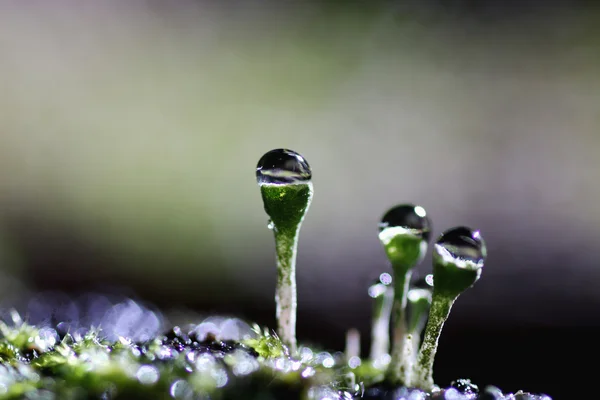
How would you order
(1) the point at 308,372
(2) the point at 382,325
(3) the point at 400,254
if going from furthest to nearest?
1. (2) the point at 382,325
2. (3) the point at 400,254
3. (1) the point at 308,372

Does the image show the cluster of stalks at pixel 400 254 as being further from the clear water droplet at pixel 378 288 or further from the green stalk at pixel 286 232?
the clear water droplet at pixel 378 288

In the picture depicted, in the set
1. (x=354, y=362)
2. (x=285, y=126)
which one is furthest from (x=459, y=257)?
(x=285, y=126)

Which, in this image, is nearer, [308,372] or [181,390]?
[181,390]

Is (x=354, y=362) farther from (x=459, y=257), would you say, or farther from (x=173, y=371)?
(x=173, y=371)

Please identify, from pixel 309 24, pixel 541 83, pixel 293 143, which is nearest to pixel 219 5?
pixel 309 24

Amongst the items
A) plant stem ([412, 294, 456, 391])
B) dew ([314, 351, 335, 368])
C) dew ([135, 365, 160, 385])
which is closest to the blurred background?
dew ([314, 351, 335, 368])

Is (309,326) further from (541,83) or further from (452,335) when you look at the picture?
(541,83)

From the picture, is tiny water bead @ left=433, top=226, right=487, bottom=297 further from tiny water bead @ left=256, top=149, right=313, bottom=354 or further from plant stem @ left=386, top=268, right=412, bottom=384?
tiny water bead @ left=256, top=149, right=313, bottom=354

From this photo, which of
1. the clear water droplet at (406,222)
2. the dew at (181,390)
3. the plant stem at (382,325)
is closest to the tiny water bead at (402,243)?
the clear water droplet at (406,222)
